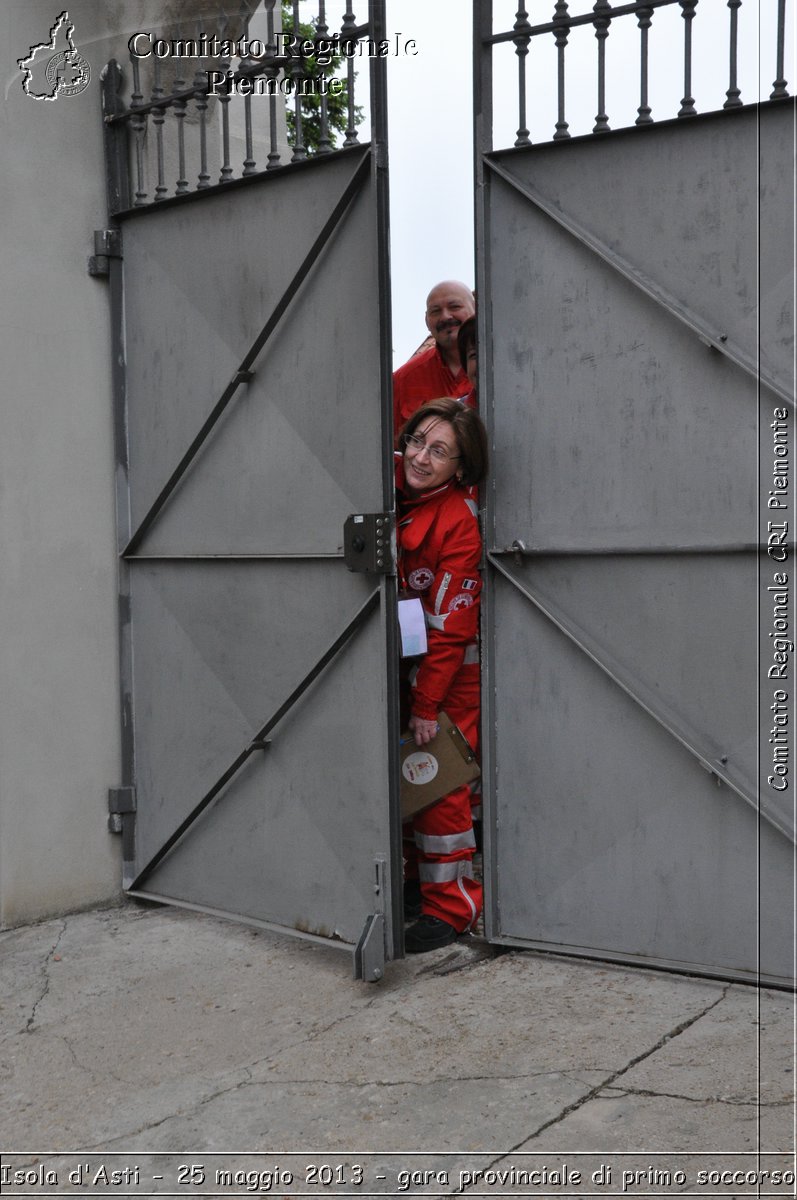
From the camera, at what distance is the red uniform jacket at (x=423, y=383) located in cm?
512

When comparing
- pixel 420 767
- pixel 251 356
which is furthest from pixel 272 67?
pixel 420 767

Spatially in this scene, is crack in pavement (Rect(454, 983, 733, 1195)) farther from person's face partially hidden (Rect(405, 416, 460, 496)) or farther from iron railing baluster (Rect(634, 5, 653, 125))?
iron railing baluster (Rect(634, 5, 653, 125))

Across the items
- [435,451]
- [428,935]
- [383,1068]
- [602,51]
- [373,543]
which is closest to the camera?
[383,1068]

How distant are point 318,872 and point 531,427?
175 cm

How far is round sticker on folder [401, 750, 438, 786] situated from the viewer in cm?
448

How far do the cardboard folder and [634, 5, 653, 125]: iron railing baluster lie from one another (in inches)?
82.9

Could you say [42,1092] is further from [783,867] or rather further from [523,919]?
[783,867]

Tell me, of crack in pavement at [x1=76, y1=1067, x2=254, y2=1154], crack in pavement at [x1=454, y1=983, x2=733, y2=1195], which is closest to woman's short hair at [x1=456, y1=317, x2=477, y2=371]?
crack in pavement at [x1=454, y1=983, x2=733, y2=1195]

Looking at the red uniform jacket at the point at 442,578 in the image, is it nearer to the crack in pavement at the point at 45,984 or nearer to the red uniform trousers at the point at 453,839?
the red uniform trousers at the point at 453,839

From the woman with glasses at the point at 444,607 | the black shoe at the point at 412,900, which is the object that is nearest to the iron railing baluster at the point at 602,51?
the woman with glasses at the point at 444,607

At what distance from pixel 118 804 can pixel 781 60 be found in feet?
12.0

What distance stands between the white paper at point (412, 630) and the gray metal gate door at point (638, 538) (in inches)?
9.5

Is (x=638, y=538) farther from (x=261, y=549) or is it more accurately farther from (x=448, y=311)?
(x=448, y=311)

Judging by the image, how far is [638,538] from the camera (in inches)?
160
